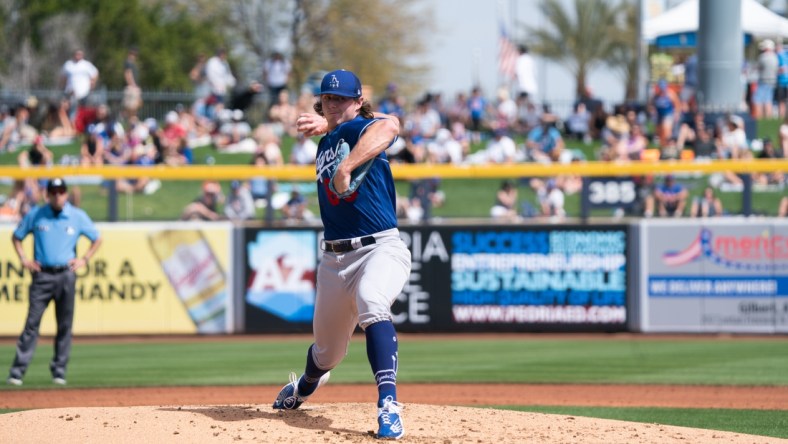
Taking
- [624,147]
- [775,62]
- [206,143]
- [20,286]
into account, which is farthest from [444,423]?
[775,62]

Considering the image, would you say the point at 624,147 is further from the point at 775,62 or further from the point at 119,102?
the point at 119,102

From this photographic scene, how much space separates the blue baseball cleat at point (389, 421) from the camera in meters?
6.78

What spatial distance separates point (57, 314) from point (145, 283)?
5.09 meters

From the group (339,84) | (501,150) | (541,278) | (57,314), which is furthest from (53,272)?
(501,150)

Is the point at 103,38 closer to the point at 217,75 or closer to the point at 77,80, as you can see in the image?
the point at 217,75

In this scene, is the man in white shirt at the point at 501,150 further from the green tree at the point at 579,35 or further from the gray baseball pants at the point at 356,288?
the green tree at the point at 579,35

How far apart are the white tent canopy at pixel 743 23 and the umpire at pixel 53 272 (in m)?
20.3

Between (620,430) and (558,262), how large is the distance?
992 centimetres

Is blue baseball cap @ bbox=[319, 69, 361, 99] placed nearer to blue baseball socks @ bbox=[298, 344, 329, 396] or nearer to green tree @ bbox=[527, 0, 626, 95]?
blue baseball socks @ bbox=[298, 344, 329, 396]

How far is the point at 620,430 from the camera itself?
7.40 m

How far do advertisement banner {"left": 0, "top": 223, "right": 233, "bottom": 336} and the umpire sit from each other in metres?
4.93

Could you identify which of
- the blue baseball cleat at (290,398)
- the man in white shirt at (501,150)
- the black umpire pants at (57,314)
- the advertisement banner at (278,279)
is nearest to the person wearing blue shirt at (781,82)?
the man in white shirt at (501,150)

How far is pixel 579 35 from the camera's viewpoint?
60.9 meters

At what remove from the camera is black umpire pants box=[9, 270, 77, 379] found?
1204 cm
